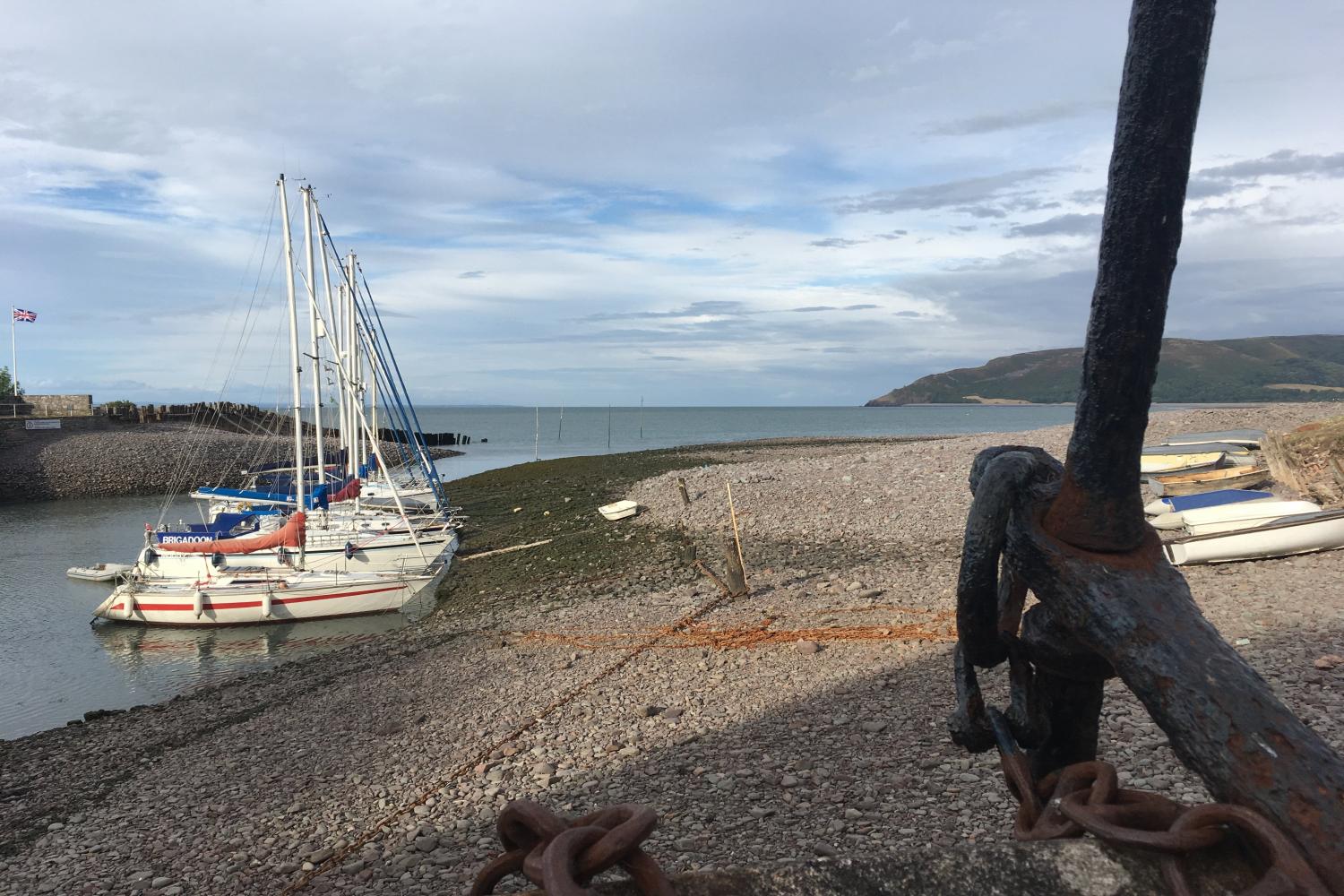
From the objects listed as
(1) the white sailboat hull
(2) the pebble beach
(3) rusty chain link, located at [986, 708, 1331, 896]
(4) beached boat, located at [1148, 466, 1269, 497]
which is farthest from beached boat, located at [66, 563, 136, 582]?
(3) rusty chain link, located at [986, 708, 1331, 896]

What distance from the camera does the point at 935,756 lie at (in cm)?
784

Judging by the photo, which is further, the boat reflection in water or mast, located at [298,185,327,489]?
mast, located at [298,185,327,489]

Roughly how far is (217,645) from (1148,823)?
21.6 metres

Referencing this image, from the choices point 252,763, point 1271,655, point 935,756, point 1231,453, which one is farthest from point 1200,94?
point 1231,453

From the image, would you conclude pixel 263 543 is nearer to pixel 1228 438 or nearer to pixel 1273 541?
pixel 1273 541

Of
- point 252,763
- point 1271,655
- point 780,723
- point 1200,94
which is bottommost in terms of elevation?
point 252,763

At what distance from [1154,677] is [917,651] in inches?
384

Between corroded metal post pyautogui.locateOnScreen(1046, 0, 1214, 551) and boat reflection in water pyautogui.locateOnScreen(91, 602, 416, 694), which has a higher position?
corroded metal post pyautogui.locateOnScreen(1046, 0, 1214, 551)

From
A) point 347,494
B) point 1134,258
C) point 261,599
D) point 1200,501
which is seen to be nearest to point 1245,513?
point 1200,501

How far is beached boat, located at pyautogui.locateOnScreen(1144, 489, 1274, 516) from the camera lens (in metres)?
16.7

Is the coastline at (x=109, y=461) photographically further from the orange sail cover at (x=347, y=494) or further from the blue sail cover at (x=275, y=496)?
the orange sail cover at (x=347, y=494)

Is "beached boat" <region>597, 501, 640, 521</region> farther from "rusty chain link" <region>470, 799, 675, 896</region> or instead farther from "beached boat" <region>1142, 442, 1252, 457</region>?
"rusty chain link" <region>470, 799, 675, 896</region>

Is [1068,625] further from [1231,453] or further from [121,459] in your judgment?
[121,459]

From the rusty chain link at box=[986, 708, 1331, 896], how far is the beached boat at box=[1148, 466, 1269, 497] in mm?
19602
